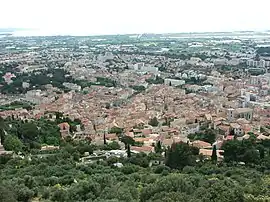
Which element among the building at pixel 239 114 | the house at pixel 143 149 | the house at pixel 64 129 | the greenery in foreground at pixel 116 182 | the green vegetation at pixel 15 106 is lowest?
the green vegetation at pixel 15 106

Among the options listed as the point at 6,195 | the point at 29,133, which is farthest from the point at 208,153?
the point at 6,195

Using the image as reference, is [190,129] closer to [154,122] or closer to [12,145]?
[154,122]

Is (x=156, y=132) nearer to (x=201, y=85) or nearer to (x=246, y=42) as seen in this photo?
(x=201, y=85)

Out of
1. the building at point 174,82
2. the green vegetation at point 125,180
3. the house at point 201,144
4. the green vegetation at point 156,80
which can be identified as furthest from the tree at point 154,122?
the green vegetation at point 156,80

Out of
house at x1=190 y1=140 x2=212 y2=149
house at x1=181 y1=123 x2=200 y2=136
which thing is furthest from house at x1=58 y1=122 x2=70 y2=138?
house at x1=190 y1=140 x2=212 y2=149

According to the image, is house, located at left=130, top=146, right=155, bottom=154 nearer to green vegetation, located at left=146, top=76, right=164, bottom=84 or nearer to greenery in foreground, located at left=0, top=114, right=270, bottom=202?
greenery in foreground, located at left=0, top=114, right=270, bottom=202

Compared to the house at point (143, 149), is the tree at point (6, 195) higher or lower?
higher

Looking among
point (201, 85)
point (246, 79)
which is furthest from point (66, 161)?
point (246, 79)

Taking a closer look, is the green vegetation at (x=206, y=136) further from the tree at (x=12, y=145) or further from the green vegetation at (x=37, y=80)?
the green vegetation at (x=37, y=80)
